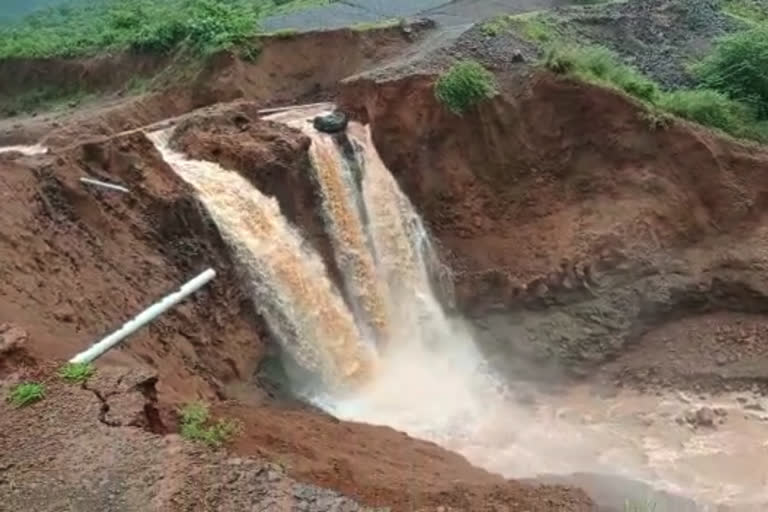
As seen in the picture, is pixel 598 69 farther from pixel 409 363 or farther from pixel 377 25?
pixel 409 363

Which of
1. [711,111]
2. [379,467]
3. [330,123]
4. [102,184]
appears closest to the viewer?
[379,467]

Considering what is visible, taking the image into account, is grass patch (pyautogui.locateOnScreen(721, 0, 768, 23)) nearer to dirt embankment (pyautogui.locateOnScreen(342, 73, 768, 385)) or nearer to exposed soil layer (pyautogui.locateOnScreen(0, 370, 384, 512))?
dirt embankment (pyautogui.locateOnScreen(342, 73, 768, 385))

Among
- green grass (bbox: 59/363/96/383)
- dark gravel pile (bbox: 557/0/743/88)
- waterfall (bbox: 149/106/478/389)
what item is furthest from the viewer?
dark gravel pile (bbox: 557/0/743/88)

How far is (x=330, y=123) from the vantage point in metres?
15.6

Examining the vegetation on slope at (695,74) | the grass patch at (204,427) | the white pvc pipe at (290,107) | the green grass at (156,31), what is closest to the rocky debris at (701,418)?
the vegetation on slope at (695,74)

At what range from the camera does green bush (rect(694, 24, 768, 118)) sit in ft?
58.4

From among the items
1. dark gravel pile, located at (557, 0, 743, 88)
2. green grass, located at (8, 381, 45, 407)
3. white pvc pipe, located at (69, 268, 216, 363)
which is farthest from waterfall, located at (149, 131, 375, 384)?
dark gravel pile, located at (557, 0, 743, 88)

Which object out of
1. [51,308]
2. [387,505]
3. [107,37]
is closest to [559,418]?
[387,505]

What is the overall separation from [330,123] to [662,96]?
637 centimetres

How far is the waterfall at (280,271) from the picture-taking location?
13.5 meters

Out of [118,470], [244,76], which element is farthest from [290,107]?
[118,470]

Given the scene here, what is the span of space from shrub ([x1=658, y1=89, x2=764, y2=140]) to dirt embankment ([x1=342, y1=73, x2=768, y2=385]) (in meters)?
0.73

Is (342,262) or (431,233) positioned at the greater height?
(342,262)

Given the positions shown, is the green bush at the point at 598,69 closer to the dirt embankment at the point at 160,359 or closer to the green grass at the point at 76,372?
the dirt embankment at the point at 160,359
